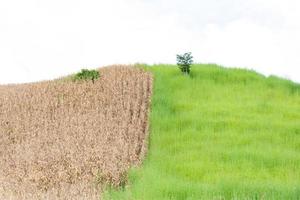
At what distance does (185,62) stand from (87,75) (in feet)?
14.5

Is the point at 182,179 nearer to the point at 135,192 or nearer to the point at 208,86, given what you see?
the point at 135,192

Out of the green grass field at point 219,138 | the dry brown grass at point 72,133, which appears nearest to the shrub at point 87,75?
the dry brown grass at point 72,133

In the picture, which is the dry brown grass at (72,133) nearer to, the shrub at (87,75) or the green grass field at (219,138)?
the shrub at (87,75)

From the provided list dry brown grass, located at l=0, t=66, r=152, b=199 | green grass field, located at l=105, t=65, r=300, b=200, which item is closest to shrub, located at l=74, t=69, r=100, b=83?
dry brown grass, located at l=0, t=66, r=152, b=199

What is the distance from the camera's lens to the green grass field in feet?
51.6

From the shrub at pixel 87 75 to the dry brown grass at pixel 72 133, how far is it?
46cm

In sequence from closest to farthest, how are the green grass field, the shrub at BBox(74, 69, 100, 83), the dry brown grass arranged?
the green grass field → the dry brown grass → the shrub at BBox(74, 69, 100, 83)

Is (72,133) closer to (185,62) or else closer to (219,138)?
(219,138)

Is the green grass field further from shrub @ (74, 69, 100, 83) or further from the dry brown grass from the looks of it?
shrub @ (74, 69, 100, 83)

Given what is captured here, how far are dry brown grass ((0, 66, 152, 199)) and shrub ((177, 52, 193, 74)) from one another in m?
1.70

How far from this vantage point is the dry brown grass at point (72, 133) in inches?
647

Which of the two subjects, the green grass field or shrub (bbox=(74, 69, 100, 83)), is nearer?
the green grass field

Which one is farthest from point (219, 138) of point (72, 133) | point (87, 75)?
point (87, 75)

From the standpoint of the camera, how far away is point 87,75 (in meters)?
30.8
